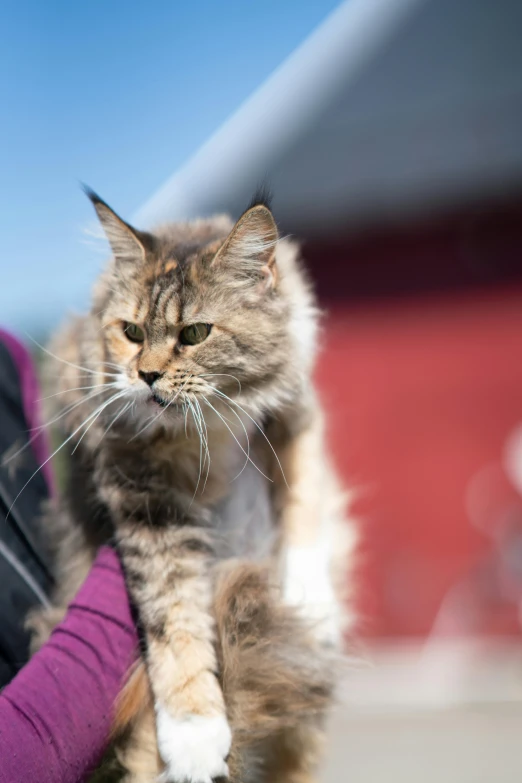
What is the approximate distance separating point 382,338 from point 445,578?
68.9 inches

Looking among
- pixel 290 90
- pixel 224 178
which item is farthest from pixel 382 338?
pixel 290 90

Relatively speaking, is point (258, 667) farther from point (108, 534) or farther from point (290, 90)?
point (290, 90)

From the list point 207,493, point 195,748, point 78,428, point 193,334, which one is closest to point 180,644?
point 195,748

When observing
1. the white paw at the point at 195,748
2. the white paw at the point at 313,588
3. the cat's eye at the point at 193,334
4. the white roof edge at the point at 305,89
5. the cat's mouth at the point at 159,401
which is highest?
the white roof edge at the point at 305,89

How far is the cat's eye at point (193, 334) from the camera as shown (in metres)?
1.47

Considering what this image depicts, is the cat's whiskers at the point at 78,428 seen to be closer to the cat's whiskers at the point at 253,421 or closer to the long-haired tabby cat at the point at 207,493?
the long-haired tabby cat at the point at 207,493

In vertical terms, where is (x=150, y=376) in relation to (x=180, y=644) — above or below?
above

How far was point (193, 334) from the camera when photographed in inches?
58.1

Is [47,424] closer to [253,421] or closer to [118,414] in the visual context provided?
[118,414]

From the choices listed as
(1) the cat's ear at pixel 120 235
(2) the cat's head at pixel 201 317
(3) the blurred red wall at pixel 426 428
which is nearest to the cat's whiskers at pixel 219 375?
(2) the cat's head at pixel 201 317

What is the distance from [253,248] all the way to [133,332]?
11.5 inches

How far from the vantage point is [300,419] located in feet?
5.55

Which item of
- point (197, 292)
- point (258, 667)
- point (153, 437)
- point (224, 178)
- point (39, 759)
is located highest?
point (224, 178)

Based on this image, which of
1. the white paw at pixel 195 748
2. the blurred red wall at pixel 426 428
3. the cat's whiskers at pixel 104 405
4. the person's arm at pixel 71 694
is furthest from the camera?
the blurred red wall at pixel 426 428
